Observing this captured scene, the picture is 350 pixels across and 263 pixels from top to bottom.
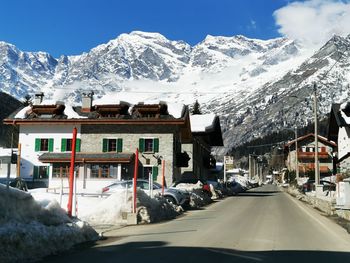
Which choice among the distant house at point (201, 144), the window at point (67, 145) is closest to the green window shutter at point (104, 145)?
the window at point (67, 145)

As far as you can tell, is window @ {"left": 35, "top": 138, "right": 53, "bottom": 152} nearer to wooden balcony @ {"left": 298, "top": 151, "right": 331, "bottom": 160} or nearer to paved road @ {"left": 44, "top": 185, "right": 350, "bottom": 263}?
paved road @ {"left": 44, "top": 185, "right": 350, "bottom": 263}

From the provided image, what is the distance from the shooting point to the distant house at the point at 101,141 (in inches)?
1935

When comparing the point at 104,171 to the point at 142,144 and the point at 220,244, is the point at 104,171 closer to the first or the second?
the point at 142,144

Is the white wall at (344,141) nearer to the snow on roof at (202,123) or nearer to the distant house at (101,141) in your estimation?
the distant house at (101,141)

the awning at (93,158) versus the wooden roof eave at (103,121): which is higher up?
the wooden roof eave at (103,121)

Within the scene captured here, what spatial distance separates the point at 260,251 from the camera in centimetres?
1173

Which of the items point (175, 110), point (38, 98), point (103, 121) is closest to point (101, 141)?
point (103, 121)

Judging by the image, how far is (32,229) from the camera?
11227mm

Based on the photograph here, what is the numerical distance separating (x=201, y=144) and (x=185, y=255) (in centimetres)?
6139

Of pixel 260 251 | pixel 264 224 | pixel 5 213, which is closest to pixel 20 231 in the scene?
pixel 5 213

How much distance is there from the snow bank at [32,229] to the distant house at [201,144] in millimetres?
46049

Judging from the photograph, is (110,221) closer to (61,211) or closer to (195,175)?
(61,211)

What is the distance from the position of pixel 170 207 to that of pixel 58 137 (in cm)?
3077

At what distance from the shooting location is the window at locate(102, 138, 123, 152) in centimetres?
5084
